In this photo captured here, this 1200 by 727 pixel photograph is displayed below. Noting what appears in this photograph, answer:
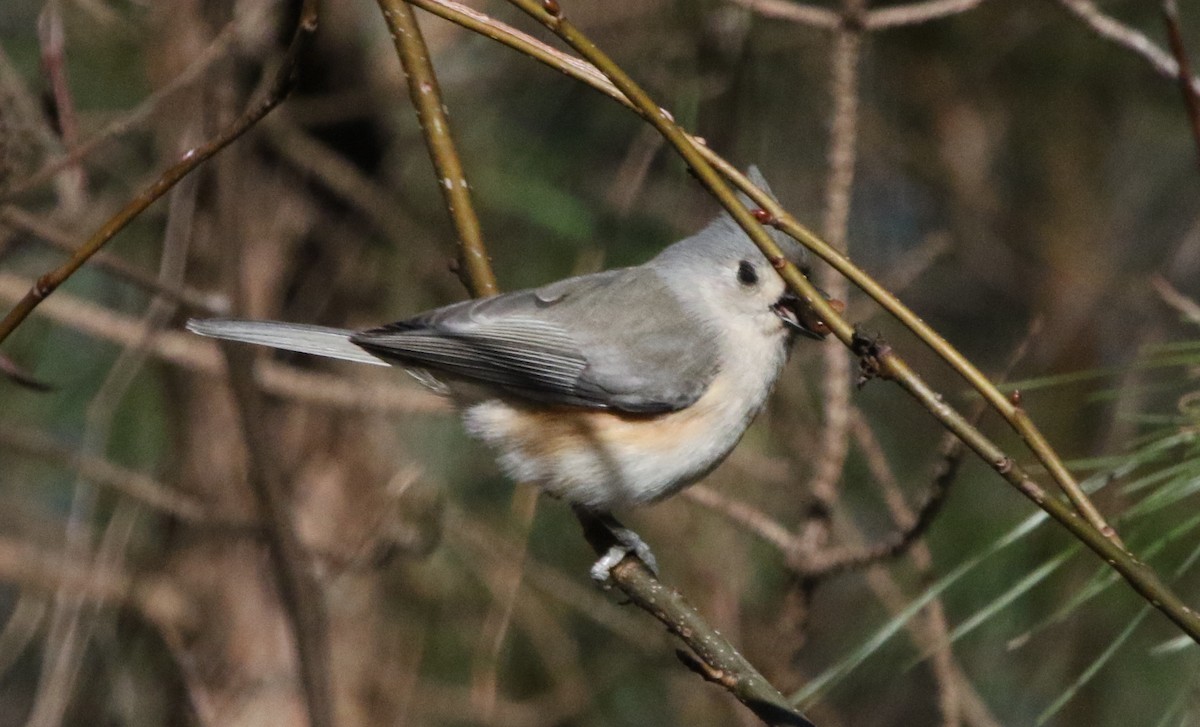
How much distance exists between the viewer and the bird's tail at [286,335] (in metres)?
2.15

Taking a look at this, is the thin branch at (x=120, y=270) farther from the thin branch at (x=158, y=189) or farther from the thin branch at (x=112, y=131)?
the thin branch at (x=158, y=189)

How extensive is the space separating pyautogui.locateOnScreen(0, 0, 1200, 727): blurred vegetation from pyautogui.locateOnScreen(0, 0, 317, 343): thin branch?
3.40 ft

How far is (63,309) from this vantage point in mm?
3107

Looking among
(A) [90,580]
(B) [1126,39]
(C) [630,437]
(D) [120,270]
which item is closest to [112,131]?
(D) [120,270]

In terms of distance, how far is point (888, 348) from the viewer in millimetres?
1419

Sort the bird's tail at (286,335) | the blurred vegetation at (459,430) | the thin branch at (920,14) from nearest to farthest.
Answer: the bird's tail at (286,335), the thin branch at (920,14), the blurred vegetation at (459,430)

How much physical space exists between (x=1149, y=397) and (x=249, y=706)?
121 inches

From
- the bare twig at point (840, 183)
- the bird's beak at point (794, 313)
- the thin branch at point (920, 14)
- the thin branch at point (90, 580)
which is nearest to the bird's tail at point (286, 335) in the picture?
the bird's beak at point (794, 313)

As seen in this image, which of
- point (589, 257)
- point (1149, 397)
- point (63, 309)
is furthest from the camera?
point (1149, 397)

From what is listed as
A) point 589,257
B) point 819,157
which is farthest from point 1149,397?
point 589,257

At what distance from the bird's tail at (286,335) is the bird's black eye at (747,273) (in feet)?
2.30

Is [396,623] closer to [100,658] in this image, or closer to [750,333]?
[100,658]

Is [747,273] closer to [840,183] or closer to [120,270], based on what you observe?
[840,183]

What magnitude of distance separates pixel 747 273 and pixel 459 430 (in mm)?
2083
